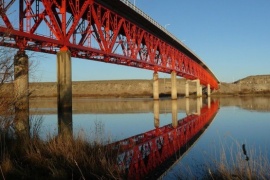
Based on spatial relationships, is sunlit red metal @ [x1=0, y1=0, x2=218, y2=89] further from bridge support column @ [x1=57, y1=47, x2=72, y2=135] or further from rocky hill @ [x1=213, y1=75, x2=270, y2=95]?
rocky hill @ [x1=213, y1=75, x2=270, y2=95]

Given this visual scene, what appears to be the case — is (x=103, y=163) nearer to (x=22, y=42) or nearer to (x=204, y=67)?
(x=22, y=42)

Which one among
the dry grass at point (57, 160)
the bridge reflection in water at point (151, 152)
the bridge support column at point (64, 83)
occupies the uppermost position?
the bridge support column at point (64, 83)

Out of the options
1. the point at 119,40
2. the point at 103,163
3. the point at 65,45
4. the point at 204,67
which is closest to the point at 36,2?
the point at 65,45

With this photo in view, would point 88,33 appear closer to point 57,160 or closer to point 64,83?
point 64,83

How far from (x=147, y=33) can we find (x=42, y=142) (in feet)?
169

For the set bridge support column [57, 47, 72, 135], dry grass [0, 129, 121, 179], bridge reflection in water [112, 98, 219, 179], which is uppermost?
bridge support column [57, 47, 72, 135]

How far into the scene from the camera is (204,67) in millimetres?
119188

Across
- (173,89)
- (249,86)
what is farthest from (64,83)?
(249,86)

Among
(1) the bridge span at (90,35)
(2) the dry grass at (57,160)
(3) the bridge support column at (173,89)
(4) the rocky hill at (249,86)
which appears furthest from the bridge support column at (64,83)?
(4) the rocky hill at (249,86)

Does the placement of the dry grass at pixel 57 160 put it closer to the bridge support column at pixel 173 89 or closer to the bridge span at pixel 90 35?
the bridge span at pixel 90 35

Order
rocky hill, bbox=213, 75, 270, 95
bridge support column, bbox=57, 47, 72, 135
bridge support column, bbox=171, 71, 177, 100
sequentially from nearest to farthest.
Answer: bridge support column, bbox=57, 47, 72, 135, bridge support column, bbox=171, 71, 177, 100, rocky hill, bbox=213, 75, 270, 95

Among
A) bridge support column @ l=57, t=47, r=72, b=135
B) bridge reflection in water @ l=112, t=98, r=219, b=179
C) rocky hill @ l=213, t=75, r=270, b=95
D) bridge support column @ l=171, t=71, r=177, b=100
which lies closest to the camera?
bridge reflection in water @ l=112, t=98, r=219, b=179

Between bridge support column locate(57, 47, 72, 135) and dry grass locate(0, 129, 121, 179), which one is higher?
bridge support column locate(57, 47, 72, 135)

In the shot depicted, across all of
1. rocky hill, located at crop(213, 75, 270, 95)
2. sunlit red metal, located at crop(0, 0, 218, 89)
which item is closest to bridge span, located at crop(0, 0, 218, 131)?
sunlit red metal, located at crop(0, 0, 218, 89)
